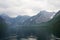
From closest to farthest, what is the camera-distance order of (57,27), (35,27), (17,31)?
(17,31), (35,27), (57,27)

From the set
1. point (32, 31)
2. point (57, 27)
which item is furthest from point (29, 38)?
point (57, 27)

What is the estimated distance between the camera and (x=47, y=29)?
10.1 meters

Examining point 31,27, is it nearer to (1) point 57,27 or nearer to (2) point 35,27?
(2) point 35,27

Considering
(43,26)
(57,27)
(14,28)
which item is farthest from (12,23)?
(57,27)

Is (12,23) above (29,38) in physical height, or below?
above

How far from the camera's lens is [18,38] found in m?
9.44

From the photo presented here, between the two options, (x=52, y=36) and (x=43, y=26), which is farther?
(x=43, y=26)

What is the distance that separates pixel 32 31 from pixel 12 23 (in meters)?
1.25

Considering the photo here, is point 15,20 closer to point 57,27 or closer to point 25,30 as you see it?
point 25,30

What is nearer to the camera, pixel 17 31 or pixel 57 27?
pixel 17 31

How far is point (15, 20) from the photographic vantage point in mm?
9500

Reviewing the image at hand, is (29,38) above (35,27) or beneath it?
beneath

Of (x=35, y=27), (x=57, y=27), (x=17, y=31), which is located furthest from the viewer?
(x=57, y=27)

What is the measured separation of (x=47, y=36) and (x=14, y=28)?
6.48ft
